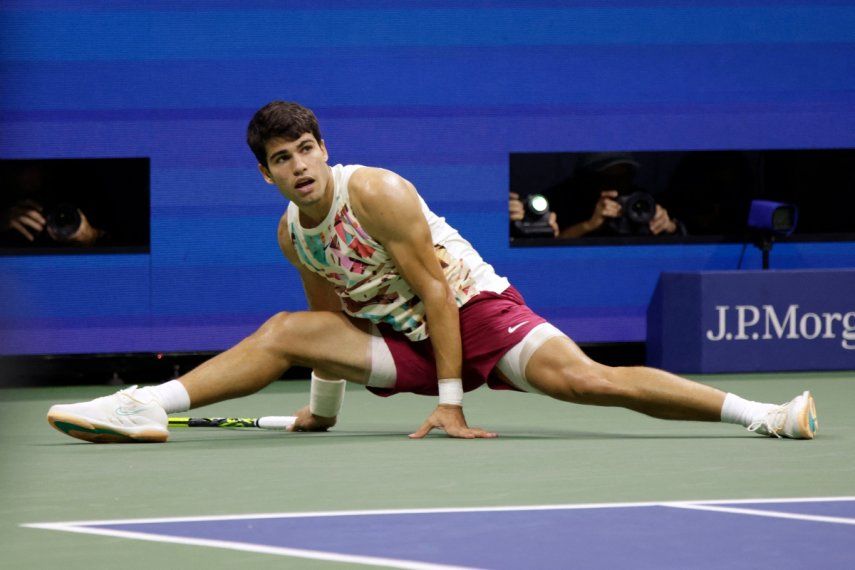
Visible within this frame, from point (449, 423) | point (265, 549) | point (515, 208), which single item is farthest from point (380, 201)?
point (515, 208)

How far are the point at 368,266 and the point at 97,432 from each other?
3.66ft

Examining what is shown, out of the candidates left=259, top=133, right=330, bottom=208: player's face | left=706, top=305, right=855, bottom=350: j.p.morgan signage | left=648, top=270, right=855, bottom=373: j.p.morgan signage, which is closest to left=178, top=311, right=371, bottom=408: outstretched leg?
left=259, top=133, right=330, bottom=208: player's face

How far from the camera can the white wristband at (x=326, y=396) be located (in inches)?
240

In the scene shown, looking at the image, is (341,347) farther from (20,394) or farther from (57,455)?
(20,394)

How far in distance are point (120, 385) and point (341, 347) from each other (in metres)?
3.44

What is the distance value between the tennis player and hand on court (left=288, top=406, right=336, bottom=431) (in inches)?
12.1

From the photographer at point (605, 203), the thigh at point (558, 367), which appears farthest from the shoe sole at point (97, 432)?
the photographer at point (605, 203)

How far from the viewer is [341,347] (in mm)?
5883

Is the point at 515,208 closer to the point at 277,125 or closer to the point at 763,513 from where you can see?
the point at 277,125

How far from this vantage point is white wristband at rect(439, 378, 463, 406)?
575cm

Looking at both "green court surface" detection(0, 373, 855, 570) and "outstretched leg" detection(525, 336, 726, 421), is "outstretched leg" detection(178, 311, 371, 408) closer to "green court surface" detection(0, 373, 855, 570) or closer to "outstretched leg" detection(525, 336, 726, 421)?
"green court surface" detection(0, 373, 855, 570)

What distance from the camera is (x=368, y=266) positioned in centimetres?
582

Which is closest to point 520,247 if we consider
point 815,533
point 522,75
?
point 522,75

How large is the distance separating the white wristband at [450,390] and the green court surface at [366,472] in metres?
0.15
